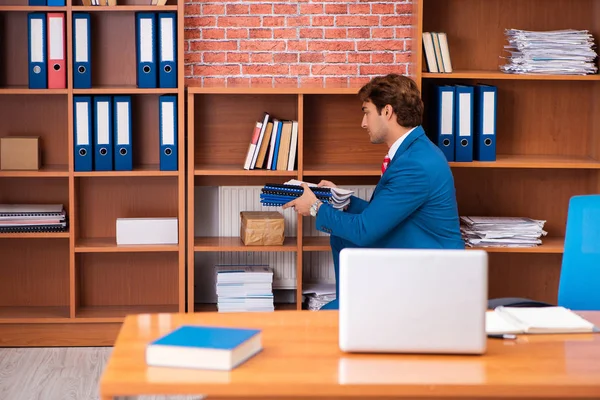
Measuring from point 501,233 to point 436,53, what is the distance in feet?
3.04

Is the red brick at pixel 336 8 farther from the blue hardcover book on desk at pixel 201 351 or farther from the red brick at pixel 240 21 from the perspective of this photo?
the blue hardcover book on desk at pixel 201 351

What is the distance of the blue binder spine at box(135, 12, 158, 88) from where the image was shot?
4.19 m

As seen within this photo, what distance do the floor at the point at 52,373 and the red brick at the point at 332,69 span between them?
1.77 m

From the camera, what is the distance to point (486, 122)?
4203 millimetres

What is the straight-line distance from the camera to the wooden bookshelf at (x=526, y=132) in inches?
174

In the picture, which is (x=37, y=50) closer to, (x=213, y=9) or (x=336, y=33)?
(x=213, y=9)

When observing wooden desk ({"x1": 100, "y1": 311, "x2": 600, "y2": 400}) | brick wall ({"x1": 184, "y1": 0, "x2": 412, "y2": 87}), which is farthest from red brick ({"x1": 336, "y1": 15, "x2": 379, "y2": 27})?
wooden desk ({"x1": 100, "y1": 311, "x2": 600, "y2": 400})

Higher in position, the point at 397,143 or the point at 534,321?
the point at 397,143

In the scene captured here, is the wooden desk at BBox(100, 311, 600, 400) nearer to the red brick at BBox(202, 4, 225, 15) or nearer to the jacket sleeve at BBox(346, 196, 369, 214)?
the jacket sleeve at BBox(346, 196, 369, 214)

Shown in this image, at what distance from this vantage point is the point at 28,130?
177 inches

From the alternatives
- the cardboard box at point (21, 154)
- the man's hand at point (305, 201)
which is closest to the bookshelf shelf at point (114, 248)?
the cardboard box at point (21, 154)

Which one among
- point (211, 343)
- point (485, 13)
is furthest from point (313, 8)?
point (211, 343)

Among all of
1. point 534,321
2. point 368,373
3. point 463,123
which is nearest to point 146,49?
point 463,123

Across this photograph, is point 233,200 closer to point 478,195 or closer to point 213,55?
point 213,55
